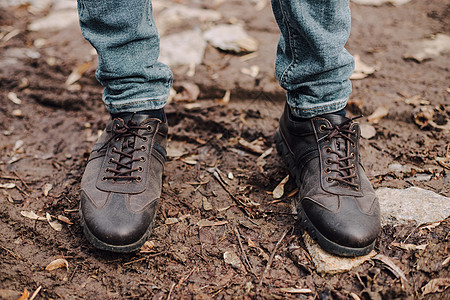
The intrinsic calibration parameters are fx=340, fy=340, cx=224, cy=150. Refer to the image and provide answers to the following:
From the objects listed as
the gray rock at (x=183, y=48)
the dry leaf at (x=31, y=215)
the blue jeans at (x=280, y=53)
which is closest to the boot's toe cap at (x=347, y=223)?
the blue jeans at (x=280, y=53)

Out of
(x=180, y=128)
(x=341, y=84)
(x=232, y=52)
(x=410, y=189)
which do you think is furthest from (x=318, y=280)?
(x=232, y=52)

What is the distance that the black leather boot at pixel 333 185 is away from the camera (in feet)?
4.44

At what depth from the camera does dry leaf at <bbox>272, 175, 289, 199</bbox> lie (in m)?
1.76

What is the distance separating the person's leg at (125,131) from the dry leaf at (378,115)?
135 cm

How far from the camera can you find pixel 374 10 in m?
3.37

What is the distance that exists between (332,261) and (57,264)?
113 cm

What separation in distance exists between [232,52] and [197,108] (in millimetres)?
743

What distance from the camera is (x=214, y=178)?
6.20 ft

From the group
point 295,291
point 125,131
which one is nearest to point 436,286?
point 295,291

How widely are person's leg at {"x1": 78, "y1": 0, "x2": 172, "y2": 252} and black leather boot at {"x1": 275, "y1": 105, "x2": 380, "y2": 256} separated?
675 millimetres

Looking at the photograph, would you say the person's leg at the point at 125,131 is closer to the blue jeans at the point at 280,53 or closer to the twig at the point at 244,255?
the blue jeans at the point at 280,53

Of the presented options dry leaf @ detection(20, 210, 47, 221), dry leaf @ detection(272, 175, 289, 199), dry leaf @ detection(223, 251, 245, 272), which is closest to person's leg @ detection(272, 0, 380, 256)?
dry leaf @ detection(272, 175, 289, 199)

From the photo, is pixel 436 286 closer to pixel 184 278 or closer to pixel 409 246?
pixel 409 246

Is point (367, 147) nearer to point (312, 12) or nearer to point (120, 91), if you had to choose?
point (312, 12)
